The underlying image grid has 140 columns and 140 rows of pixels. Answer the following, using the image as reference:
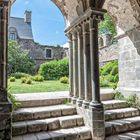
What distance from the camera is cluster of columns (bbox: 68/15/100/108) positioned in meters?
4.19

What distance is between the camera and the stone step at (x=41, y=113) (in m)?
4.00

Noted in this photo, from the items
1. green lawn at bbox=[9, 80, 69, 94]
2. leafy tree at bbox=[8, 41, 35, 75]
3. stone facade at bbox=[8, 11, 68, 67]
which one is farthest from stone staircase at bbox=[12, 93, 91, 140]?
stone facade at bbox=[8, 11, 68, 67]

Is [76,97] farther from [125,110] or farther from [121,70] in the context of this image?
[121,70]

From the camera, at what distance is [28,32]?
25.2 m

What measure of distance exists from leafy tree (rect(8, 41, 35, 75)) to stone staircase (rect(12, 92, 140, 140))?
14.5 m

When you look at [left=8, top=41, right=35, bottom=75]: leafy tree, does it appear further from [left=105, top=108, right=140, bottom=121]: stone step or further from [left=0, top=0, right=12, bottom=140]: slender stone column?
[left=0, top=0, right=12, bottom=140]: slender stone column

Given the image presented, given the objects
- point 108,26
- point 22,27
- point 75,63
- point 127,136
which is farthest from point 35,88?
point 22,27

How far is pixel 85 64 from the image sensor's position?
4.44 metres

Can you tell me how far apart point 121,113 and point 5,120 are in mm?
2688

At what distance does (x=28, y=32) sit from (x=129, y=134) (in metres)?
22.8

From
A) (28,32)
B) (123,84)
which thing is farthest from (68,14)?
(28,32)

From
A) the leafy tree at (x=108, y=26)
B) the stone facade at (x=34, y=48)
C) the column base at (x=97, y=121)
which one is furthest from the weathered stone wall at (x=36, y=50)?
the column base at (x=97, y=121)

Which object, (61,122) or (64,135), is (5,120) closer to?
(64,135)

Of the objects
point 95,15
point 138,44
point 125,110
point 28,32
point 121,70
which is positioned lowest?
point 125,110
